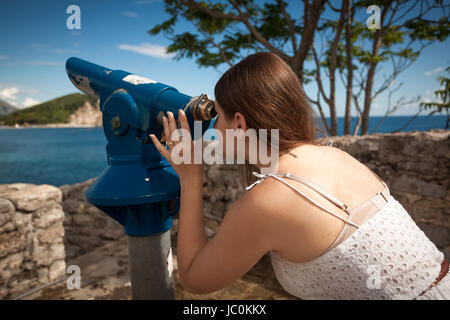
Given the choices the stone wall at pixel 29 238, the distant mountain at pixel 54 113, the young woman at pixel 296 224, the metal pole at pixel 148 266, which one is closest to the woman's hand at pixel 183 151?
the young woman at pixel 296 224

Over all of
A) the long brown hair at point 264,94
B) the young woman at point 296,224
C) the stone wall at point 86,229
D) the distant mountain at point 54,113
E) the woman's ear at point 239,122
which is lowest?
the stone wall at point 86,229

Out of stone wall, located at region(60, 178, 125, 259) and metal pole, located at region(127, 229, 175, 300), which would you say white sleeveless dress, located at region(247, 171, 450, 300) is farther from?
stone wall, located at region(60, 178, 125, 259)

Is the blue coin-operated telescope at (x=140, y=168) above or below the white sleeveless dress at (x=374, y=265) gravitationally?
above

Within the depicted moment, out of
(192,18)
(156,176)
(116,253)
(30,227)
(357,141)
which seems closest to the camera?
(156,176)

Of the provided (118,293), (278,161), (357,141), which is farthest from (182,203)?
(357,141)

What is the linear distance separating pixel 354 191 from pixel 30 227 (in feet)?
8.07

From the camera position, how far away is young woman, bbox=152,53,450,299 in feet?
2.62

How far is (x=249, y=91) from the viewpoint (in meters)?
0.87

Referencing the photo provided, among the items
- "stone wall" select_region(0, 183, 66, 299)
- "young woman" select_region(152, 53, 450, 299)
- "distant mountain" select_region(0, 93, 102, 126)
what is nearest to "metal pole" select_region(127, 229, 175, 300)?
"young woman" select_region(152, 53, 450, 299)

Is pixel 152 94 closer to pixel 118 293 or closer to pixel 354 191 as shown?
pixel 354 191

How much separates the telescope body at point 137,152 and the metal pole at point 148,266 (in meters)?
0.04

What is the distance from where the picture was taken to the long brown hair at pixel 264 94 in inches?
34.1

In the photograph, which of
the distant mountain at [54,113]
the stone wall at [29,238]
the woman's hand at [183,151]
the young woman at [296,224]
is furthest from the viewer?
the distant mountain at [54,113]

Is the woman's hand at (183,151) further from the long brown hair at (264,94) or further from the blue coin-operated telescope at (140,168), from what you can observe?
the long brown hair at (264,94)
